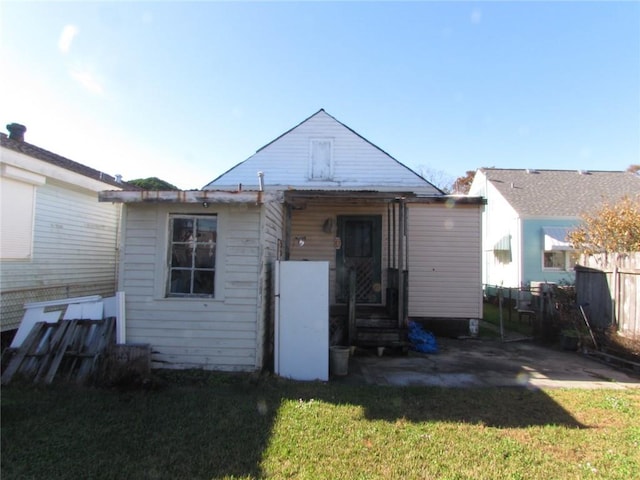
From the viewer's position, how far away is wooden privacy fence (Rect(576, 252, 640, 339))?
7191mm

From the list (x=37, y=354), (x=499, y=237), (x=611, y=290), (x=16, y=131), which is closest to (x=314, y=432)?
(x=37, y=354)

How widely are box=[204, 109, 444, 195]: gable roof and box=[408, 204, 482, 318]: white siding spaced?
2.00 metres

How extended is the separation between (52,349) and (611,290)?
32.4ft

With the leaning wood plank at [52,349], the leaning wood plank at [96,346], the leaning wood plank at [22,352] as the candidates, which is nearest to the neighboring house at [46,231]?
the leaning wood plank at [22,352]

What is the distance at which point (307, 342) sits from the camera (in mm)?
5695

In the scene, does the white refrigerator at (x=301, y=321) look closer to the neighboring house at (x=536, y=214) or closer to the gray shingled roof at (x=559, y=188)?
the neighboring house at (x=536, y=214)

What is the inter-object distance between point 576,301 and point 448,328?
2886 mm

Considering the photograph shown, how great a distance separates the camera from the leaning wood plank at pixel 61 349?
5164 millimetres

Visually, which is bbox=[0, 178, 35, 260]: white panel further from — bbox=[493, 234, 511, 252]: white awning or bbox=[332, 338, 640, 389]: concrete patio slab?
bbox=[493, 234, 511, 252]: white awning

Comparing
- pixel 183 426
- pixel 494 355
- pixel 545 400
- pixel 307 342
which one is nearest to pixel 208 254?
pixel 307 342

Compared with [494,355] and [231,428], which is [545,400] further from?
[231,428]

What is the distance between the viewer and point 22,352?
5.34m

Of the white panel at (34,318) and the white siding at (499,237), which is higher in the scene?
the white siding at (499,237)

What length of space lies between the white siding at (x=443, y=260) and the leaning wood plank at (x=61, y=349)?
691 centimetres
